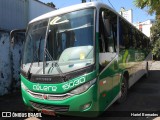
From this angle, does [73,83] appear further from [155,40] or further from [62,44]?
[155,40]

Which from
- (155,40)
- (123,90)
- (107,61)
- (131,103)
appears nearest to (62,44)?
(107,61)

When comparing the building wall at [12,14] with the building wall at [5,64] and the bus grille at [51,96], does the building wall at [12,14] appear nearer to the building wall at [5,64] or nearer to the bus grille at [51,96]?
the building wall at [5,64]

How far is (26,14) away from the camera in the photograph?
12867mm

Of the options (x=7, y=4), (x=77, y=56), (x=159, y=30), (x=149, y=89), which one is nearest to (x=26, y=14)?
(x=7, y=4)

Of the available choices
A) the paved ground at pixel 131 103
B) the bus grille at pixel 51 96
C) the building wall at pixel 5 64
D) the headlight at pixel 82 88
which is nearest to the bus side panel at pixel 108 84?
the headlight at pixel 82 88

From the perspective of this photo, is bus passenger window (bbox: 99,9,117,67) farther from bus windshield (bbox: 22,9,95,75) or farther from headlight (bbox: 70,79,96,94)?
headlight (bbox: 70,79,96,94)

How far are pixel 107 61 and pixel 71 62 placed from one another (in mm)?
1007

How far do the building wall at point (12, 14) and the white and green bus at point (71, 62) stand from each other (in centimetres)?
505

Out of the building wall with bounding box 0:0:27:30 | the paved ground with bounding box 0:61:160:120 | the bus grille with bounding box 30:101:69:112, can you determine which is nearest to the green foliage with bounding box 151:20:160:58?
the paved ground with bounding box 0:61:160:120

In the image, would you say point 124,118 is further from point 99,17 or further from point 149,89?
point 149,89

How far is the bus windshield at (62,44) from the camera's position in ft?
18.8

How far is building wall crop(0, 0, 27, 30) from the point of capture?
1134 centimetres

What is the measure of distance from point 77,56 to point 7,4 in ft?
23.1

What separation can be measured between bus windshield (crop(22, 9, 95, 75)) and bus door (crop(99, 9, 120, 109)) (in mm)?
338
